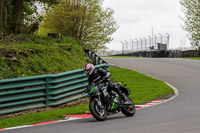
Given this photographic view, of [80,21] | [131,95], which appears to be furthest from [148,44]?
[131,95]

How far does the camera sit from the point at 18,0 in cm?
2425

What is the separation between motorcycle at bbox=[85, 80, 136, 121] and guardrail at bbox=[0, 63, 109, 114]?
10.8 feet

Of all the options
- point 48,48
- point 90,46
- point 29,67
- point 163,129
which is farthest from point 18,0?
point 90,46

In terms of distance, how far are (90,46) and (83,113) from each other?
35311 millimetres

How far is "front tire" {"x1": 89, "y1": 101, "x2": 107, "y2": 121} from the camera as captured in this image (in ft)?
30.4

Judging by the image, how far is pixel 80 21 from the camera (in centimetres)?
4438

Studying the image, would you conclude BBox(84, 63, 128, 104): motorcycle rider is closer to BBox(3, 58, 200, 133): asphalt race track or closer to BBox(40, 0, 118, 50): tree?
BBox(3, 58, 200, 133): asphalt race track

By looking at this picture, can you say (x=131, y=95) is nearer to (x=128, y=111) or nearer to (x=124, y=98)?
(x=124, y=98)

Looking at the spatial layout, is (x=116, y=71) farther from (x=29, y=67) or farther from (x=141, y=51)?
(x=141, y=51)

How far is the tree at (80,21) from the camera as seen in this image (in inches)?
1700

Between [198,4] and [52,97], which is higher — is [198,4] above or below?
above

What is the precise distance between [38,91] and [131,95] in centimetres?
423

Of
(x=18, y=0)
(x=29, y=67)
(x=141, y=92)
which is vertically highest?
(x=18, y=0)

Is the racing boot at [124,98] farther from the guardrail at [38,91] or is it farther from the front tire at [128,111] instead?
the guardrail at [38,91]
